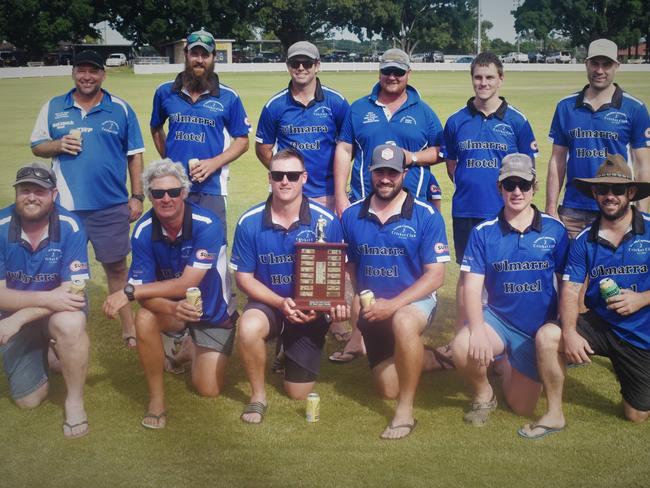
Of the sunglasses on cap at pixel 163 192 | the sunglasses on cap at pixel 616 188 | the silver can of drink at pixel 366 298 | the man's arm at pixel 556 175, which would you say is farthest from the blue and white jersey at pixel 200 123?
the sunglasses on cap at pixel 616 188

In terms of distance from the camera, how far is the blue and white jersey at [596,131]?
6309mm

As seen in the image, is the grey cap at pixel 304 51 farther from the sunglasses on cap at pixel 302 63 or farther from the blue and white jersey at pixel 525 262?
the blue and white jersey at pixel 525 262

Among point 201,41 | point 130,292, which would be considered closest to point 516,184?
point 130,292

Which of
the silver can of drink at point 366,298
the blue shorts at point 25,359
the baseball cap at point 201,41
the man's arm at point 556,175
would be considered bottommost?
the blue shorts at point 25,359

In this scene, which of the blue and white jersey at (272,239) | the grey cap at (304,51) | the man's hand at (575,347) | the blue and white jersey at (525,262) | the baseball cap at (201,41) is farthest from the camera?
the baseball cap at (201,41)

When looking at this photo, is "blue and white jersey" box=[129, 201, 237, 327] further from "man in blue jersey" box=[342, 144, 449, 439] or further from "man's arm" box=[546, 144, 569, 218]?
"man's arm" box=[546, 144, 569, 218]

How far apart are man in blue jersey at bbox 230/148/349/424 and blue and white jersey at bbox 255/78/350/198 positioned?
1.26 meters

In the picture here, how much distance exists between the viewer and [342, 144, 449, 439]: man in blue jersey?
529 cm

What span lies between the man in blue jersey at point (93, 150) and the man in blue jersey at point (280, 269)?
155cm

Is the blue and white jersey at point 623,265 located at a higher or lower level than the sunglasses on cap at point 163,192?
lower

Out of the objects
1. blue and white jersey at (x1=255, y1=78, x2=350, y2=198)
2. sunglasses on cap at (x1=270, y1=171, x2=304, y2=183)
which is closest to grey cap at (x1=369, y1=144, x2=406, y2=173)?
sunglasses on cap at (x1=270, y1=171, x2=304, y2=183)

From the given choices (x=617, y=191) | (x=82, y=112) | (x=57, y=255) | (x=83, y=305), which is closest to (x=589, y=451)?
(x=617, y=191)

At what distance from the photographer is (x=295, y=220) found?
18.8 ft

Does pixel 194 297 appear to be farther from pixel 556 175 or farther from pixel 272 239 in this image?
pixel 556 175
